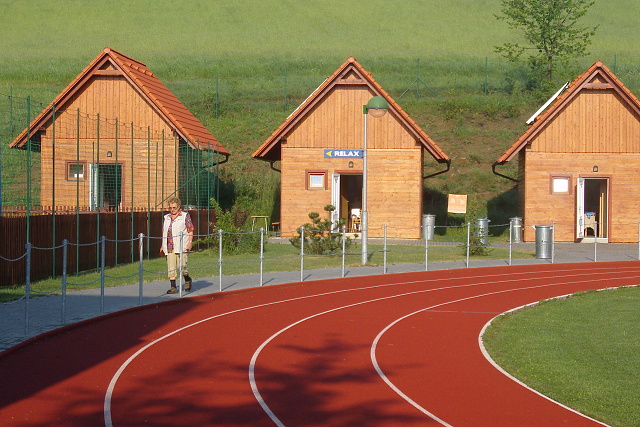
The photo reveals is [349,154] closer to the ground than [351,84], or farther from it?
closer to the ground

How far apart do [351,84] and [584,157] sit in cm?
965

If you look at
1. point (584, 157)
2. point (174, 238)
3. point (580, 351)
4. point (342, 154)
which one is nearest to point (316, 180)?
point (342, 154)

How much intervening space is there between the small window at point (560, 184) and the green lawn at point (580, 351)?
16374 mm

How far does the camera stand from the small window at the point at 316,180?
34.2 m

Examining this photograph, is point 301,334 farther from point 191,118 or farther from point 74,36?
point 74,36

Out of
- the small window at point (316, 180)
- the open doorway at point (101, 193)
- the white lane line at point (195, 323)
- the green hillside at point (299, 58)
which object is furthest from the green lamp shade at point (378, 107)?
the green hillside at point (299, 58)

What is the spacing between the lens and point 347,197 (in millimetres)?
38625

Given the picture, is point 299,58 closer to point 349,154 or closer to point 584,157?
point 349,154

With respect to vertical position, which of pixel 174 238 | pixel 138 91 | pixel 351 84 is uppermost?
pixel 351 84

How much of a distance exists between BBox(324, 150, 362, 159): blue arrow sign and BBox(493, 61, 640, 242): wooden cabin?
239 inches

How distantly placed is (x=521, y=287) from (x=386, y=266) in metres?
4.85

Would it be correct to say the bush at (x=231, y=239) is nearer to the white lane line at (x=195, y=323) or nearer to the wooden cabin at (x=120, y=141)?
the wooden cabin at (x=120, y=141)

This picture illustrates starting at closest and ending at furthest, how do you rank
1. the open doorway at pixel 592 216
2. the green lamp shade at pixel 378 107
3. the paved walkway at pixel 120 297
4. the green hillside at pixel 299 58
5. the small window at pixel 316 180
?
the paved walkway at pixel 120 297
the green lamp shade at pixel 378 107
the open doorway at pixel 592 216
the small window at pixel 316 180
the green hillside at pixel 299 58

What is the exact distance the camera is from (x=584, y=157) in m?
A: 33.7
